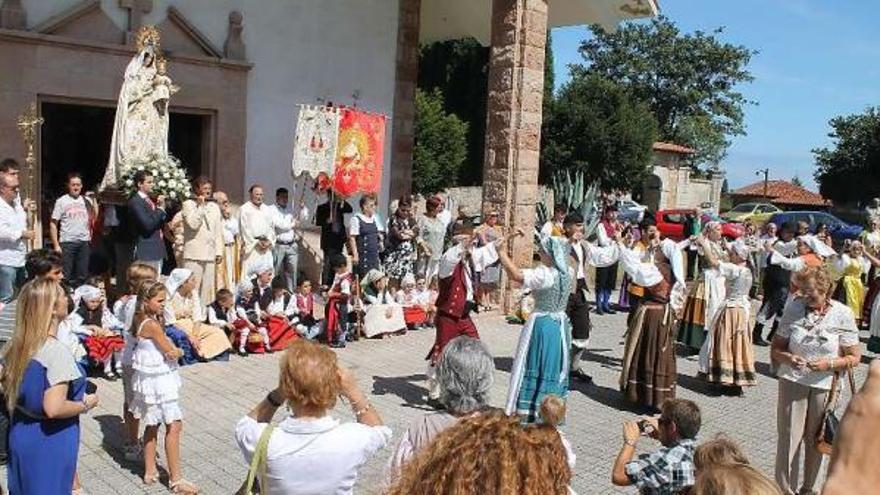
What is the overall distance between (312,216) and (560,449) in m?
11.3

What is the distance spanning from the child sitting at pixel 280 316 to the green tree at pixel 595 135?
2599 centimetres

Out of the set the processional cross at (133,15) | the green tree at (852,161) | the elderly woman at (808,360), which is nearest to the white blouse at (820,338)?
the elderly woman at (808,360)

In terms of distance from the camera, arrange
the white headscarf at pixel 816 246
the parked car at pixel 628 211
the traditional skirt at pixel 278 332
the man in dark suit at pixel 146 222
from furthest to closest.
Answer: the parked car at pixel 628 211
the white headscarf at pixel 816 246
the traditional skirt at pixel 278 332
the man in dark suit at pixel 146 222

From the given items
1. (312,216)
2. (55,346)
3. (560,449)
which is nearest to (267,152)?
(312,216)

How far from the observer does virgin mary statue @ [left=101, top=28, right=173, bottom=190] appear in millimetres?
9883

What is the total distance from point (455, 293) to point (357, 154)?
5195 millimetres

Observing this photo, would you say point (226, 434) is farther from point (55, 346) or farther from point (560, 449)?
point (560, 449)

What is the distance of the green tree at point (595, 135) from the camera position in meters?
34.6

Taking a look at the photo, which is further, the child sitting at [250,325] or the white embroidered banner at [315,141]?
the white embroidered banner at [315,141]

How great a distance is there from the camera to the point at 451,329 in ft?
23.7

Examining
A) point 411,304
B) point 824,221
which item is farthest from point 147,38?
point 824,221

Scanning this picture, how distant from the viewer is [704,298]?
31.3 feet

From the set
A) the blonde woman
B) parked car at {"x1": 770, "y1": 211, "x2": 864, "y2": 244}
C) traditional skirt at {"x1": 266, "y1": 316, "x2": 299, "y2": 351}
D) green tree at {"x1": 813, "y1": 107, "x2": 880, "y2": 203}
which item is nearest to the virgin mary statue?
traditional skirt at {"x1": 266, "y1": 316, "x2": 299, "y2": 351}

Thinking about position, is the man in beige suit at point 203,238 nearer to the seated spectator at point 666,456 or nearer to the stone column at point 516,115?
the stone column at point 516,115
